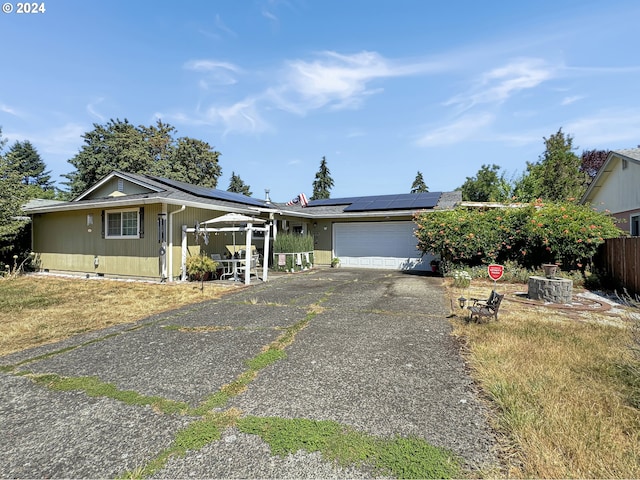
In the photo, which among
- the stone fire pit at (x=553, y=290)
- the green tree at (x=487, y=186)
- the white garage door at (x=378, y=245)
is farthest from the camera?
the green tree at (x=487, y=186)

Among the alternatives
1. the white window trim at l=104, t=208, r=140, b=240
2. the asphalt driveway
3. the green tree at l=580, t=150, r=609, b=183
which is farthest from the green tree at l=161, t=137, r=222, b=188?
the green tree at l=580, t=150, r=609, b=183

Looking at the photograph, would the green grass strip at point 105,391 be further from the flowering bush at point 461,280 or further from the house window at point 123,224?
the flowering bush at point 461,280

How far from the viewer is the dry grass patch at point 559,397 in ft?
6.57

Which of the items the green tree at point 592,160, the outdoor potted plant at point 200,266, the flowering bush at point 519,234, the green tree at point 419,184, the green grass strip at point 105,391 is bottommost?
the green grass strip at point 105,391

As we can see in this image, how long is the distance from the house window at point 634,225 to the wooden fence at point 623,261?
3.94 m

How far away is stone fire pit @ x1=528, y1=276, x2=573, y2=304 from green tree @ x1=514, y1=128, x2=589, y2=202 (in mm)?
15303

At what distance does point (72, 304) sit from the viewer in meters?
7.26

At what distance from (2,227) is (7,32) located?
24.0 ft

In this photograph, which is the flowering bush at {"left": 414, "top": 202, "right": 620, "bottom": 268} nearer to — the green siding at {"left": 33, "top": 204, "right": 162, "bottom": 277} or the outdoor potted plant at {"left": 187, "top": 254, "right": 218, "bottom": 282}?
the outdoor potted plant at {"left": 187, "top": 254, "right": 218, "bottom": 282}

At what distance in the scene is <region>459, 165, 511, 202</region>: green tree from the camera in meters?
24.5

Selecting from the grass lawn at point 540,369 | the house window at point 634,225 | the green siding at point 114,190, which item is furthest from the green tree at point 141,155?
the house window at point 634,225

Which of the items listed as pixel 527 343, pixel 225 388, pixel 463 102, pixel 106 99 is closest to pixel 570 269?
pixel 463 102

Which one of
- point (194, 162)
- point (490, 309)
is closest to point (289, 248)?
point (490, 309)

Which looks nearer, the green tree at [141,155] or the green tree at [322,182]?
the green tree at [141,155]
